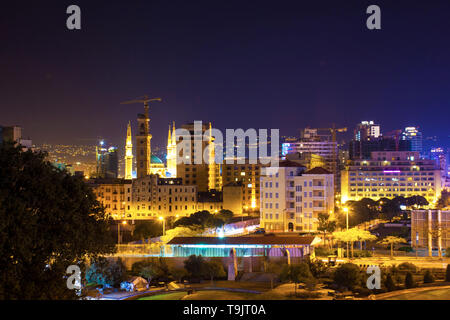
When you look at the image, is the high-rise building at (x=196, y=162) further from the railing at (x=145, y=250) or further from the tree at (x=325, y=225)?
the railing at (x=145, y=250)

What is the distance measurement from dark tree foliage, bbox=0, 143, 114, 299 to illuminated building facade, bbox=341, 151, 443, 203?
75.3m

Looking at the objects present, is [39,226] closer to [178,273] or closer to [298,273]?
[298,273]

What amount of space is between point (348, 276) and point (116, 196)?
148 feet

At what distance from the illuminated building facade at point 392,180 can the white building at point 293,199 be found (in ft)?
147

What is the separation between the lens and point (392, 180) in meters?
85.4

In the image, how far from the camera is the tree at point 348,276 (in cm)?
1903

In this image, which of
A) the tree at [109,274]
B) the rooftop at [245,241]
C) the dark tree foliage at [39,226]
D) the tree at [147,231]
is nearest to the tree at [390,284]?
the rooftop at [245,241]

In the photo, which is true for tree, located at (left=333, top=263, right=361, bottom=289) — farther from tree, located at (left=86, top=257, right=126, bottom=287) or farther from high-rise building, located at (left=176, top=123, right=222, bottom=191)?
high-rise building, located at (left=176, top=123, right=222, bottom=191)

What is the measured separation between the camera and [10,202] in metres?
10.7

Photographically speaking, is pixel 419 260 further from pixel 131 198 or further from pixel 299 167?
pixel 131 198

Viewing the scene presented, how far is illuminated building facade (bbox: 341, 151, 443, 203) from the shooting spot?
84.8 m

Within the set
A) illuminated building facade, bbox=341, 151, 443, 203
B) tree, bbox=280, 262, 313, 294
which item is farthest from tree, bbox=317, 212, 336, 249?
illuminated building facade, bbox=341, 151, 443, 203

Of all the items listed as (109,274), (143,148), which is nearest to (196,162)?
(143,148)
